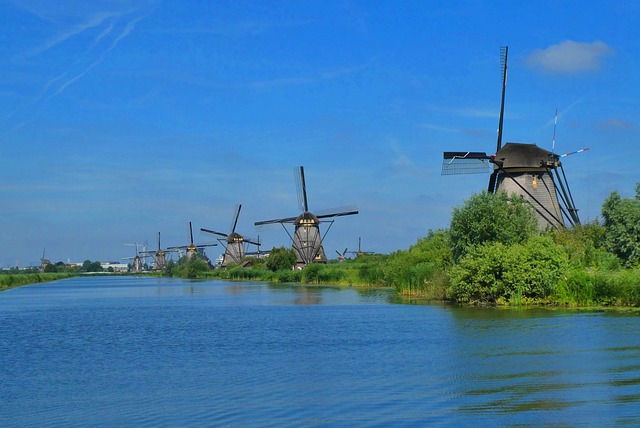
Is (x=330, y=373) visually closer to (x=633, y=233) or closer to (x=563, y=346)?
(x=563, y=346)

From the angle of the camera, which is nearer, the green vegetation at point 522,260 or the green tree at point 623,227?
the green vegetation at point 522,260

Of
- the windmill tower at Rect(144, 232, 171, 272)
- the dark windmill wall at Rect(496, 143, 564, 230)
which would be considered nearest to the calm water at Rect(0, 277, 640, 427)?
the dark windmill wall at Rect(496, 143, 564, 230)

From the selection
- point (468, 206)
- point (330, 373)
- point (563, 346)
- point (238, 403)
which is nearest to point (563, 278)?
point (468, 206)

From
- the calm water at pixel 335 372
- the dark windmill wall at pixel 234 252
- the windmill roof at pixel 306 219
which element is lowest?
the calm water at pixel 335 372

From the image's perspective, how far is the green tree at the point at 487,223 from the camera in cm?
3734

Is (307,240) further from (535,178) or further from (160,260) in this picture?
(160,260)

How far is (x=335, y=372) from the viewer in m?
17.0

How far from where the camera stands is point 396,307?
35844mm

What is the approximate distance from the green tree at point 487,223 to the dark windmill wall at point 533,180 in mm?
11435

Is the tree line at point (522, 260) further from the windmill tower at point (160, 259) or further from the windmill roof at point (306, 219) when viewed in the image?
the windmill tower at point (160, 259)

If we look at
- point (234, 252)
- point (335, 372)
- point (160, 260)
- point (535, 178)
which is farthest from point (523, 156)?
point (160, 260)

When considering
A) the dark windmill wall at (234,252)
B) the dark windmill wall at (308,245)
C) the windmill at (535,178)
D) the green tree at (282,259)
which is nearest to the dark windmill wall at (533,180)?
the windmill at (535,178)

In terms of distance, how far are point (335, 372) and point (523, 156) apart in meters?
36.7

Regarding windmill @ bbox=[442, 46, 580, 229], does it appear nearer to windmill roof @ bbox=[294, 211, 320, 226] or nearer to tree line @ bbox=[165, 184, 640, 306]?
tree line @ bbox=[165, 184, 640, 306]
